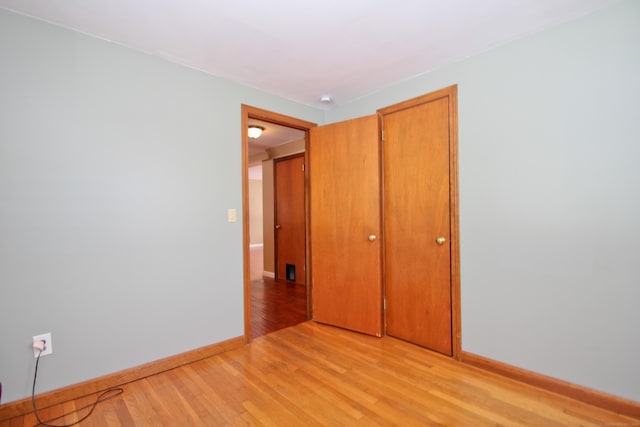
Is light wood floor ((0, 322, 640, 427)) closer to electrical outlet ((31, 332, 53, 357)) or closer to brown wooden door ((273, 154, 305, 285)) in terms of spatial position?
electrical outlet ((31, 332, 53, 357))

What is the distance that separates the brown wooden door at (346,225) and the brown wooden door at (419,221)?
13 cm

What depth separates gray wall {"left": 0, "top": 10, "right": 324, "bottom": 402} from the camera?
1656 mm

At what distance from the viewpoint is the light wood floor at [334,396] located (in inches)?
62.5

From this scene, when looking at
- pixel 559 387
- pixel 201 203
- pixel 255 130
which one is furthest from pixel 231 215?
pixel 559 387

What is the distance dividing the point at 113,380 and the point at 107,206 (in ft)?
3.76

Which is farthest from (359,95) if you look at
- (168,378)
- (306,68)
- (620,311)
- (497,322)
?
(168,378)

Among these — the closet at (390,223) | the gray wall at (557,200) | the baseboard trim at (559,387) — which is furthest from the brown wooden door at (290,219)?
the baseboard trim at (559,387)

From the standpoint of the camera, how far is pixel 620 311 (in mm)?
1618

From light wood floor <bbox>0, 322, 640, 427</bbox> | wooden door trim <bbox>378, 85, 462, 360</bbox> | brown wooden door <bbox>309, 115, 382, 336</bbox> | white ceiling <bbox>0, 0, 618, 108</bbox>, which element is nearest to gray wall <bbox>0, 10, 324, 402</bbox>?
white ceiling <bbox>0, 0, 618, 108</bbox>

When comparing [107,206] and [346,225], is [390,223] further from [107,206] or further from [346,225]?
[107,206]

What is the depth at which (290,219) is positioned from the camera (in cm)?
480

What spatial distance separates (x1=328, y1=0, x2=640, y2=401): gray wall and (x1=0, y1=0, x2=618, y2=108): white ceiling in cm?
22

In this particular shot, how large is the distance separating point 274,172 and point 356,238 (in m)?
2.75

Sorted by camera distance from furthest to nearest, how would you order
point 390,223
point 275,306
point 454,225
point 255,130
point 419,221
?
1. point 255,130
2. point 275,306
3. point 390,223
4. point 419,221
5. point 454,225
